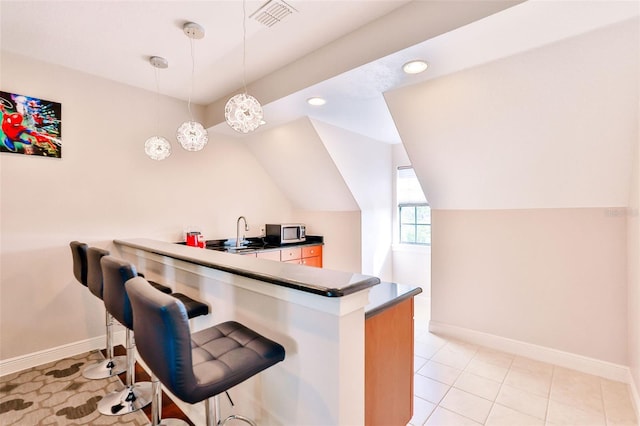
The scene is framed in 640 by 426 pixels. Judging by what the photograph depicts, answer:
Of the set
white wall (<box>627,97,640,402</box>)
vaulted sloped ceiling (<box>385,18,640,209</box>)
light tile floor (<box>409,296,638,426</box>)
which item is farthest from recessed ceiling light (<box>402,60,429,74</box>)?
light tile floor (<box>409,296,638,426</box>)

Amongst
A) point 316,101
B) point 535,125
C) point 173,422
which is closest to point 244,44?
point 316,101

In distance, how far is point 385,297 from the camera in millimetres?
1557

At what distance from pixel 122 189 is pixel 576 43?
4.02 metres

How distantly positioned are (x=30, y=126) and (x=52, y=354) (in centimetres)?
210

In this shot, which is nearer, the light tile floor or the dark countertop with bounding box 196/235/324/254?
the light tile floor

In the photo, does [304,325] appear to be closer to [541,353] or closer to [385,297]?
[385,297]

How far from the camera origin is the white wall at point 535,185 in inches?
79.7

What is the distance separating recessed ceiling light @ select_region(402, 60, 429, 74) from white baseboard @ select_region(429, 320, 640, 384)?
270 centimetres

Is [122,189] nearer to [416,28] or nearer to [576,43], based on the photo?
[416,28]

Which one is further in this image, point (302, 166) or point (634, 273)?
point (302, 166)

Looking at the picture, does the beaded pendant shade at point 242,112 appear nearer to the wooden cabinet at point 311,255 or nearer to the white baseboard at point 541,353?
the wooden cabinet at point 311,255

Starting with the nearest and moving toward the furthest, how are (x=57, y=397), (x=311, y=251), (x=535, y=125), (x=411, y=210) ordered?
(x=57, y=397)
(x=535, y=125)
(x=311, y=251)
(x=411, y=210)

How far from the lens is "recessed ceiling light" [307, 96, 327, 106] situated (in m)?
2.81

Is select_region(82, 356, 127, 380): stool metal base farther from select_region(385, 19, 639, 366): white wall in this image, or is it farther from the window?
the window
